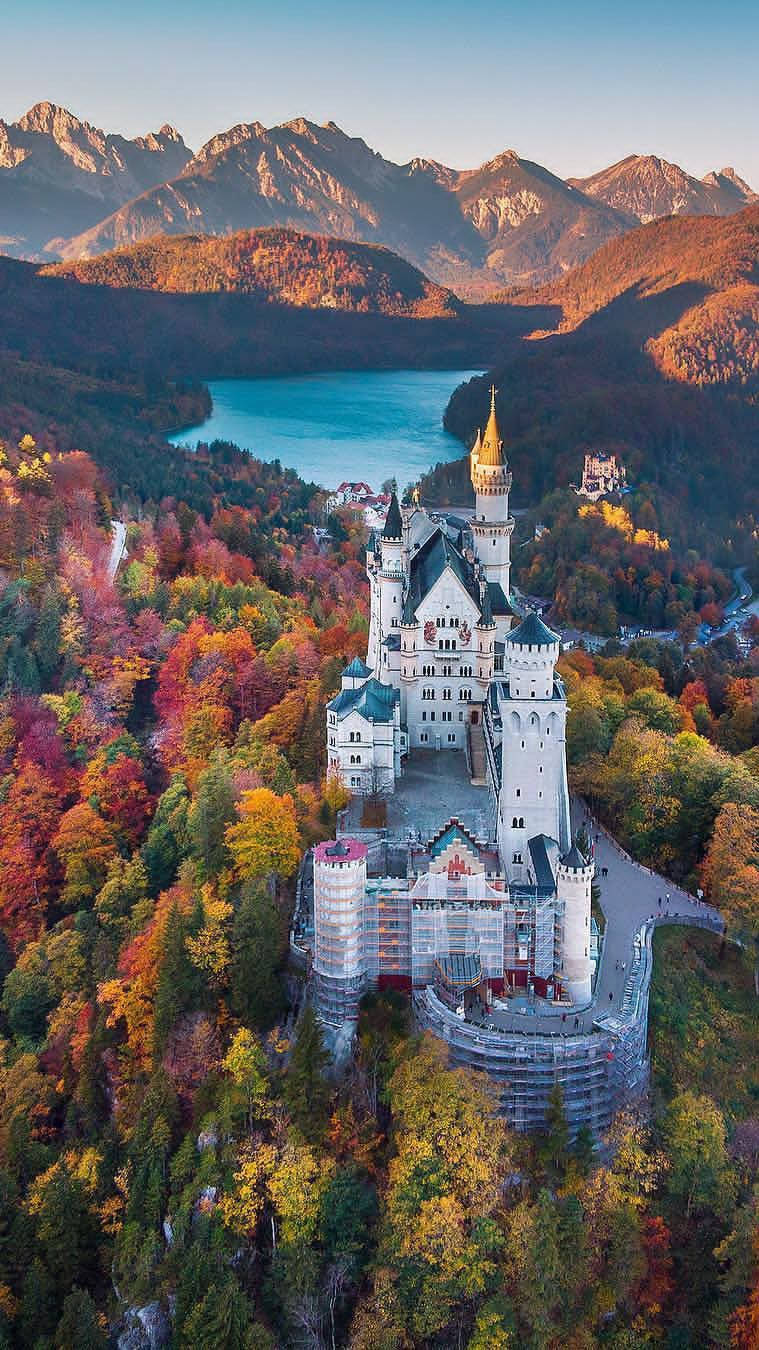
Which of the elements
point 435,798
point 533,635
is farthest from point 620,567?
point 533,635

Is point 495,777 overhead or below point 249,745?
overhead

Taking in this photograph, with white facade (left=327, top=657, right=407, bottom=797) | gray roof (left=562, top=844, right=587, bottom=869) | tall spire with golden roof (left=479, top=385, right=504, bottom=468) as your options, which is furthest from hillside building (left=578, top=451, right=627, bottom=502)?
gray roof (left=562, top=844, right=587, bottom=869)

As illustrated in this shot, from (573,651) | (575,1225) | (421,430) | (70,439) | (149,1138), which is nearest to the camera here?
(575,1225)

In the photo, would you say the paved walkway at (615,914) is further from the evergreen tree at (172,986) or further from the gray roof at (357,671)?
the gray roof at (357,671)

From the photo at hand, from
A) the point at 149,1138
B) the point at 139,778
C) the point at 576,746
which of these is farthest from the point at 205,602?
the point at 149,1138

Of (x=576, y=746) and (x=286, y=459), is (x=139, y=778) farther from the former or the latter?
(x=286, y=459)

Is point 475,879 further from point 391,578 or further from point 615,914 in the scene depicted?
point 391,578
